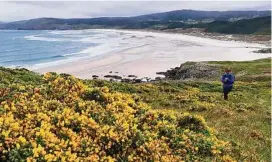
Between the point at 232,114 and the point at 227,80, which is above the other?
the point at 227,80

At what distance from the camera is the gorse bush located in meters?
7.80

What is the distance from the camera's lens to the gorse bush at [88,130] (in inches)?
307

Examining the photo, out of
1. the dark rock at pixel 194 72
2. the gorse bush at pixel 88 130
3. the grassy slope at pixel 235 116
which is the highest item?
the gorse bush at pixel 88 130

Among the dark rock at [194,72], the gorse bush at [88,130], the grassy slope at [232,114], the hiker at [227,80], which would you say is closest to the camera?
the gorse bush at [88,130]

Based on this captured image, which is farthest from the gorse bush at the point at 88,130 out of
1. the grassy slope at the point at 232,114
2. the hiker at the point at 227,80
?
the hiker at the point at 227,80

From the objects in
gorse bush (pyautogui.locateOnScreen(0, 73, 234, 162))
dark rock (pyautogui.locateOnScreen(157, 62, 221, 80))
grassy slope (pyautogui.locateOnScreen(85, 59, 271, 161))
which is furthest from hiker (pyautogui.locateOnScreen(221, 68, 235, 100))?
dark rock (pyautogui.locateOnScreen(157, 62, 221, 80))

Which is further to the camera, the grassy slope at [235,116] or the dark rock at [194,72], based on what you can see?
the dark rock at [194,72]

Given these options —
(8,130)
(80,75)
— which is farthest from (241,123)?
(80,75)

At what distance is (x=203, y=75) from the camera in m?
61.7

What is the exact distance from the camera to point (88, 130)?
9266mm

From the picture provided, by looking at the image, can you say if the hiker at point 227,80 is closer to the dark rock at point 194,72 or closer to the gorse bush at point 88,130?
the gorse bush at point 88,130

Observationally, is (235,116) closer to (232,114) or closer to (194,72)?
(232,114)

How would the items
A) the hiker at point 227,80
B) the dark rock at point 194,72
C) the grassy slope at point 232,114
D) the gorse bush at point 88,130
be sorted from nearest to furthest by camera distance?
the gorse bush at point 88,130, the grassy slope at point 232,114, the hiker at point 227,80, the dark rock at point 194,72

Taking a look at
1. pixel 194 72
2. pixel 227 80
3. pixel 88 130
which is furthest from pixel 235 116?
pixel 194 72
